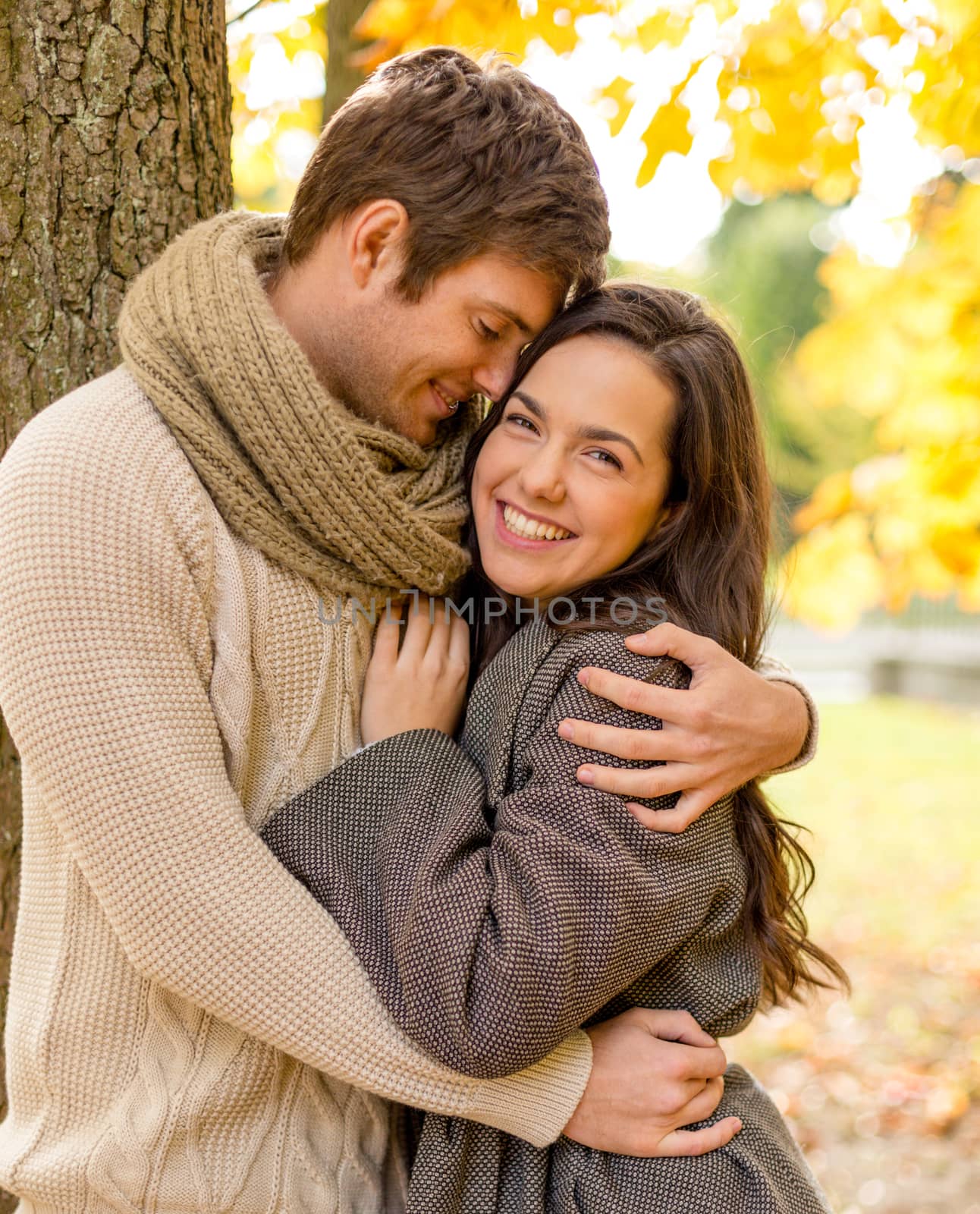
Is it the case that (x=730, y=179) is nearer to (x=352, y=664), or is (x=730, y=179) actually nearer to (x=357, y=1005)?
(x=352, y=664)

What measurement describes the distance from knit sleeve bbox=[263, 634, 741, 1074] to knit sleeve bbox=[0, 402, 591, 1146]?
82mm

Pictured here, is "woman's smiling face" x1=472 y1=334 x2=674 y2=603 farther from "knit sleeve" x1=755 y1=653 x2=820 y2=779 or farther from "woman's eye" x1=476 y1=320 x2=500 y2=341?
"knit sleeve" x1=755 y1=653 x2=820 y2=779

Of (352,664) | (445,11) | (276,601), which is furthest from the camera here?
(445,11)

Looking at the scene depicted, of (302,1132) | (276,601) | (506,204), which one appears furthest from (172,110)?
(302,1132)

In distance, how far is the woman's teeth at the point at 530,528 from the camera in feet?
6.82

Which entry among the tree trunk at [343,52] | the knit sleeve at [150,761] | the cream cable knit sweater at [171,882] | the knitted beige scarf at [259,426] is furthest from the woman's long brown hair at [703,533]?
the tree trunk at [343,52]

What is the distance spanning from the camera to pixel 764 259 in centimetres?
2411

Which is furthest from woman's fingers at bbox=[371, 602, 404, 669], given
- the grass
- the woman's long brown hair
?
the grass

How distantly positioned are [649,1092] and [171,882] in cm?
78

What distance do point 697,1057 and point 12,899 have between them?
4.27 feet

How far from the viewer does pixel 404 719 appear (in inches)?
77.8

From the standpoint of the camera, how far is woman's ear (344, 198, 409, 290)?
203 cm

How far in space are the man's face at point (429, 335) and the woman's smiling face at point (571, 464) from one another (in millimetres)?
88

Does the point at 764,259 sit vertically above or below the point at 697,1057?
below
